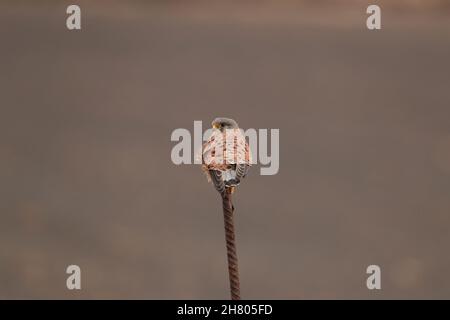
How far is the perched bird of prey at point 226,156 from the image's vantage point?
4.25 ft

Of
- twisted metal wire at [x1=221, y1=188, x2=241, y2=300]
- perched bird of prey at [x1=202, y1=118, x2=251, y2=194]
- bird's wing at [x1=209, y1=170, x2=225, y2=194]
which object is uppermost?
perched bird of prey at [x1=202, y1=118, x2=251, y2=194]

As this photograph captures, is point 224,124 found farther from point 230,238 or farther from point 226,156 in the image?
Answer: point 230,238

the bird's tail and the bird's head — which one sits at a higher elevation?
the bird's head

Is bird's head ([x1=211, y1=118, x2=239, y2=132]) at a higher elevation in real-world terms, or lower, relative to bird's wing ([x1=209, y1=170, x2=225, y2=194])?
higher

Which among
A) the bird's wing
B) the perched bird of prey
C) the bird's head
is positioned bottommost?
the bird's wing

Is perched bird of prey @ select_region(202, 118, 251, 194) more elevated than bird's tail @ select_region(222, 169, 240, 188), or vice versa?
perched bird of prey @ select_region(202, 118, 251, 194)

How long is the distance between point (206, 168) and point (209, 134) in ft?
0.23

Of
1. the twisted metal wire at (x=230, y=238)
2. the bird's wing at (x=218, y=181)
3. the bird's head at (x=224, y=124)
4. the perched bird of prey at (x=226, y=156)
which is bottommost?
the twisted metal wire at (x=230, y=238)

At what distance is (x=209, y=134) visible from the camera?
1.36 m

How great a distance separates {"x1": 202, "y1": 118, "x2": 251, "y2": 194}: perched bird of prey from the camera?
130 centimetres

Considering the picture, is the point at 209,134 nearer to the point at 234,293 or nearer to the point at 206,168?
the point at 206,168

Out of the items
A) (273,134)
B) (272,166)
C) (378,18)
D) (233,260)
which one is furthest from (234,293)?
(378,18)

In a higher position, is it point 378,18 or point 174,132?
point 378,18

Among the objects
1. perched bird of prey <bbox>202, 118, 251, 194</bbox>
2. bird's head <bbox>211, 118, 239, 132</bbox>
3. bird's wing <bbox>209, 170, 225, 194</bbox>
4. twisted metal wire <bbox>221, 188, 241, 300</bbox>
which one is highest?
bird's head <bbox>211, 118, 239, 132</bbox>
